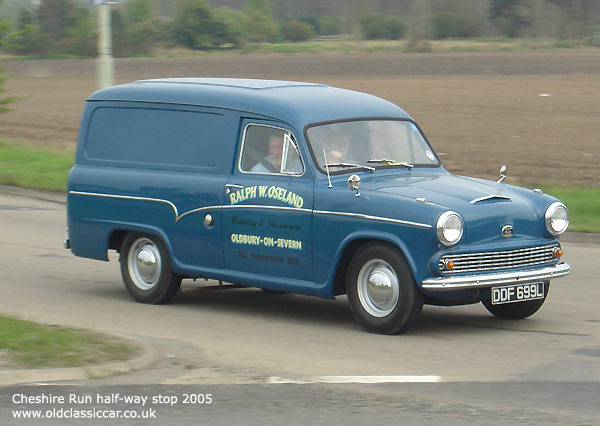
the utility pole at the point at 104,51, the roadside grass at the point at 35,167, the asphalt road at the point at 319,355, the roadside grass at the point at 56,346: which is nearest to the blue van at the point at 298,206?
the asphalt road at the point at 319,355

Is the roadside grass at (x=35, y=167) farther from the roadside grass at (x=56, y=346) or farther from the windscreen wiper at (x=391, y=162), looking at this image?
the roadside grass at (x=56, y=346)

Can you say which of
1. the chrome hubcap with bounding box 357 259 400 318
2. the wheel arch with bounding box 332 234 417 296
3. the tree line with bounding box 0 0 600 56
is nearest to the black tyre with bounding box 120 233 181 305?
the wheel arch with bounding box 332 234 417 296

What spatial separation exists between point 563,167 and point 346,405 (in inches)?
592

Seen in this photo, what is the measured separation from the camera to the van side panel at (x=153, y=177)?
9.66 metres

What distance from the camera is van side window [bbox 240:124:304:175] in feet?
30.2

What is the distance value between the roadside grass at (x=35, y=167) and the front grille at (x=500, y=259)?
40.0ft

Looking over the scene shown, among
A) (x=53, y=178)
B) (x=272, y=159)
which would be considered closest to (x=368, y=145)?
(x=272, y=159)

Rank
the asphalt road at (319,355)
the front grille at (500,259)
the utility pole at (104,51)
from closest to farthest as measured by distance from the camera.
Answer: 1. the asphalt road at (319,355)
2. the front grille at (500,259)
3. the utility pole at (104,51)

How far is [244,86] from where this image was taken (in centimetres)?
992

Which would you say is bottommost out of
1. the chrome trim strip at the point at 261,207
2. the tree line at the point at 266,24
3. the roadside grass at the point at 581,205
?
the tree line at the point at 266,24

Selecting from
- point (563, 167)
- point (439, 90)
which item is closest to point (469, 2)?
point (439, 90)

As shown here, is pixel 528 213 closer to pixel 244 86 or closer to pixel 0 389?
pixel 244 86

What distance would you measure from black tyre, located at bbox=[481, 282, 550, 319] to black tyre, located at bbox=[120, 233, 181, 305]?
285 centimetres

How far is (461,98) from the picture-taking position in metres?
37.2
